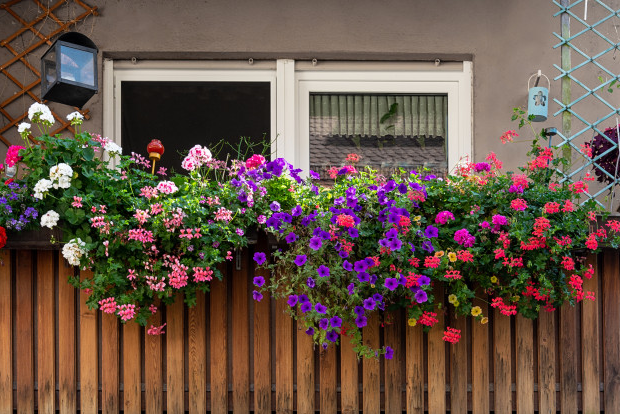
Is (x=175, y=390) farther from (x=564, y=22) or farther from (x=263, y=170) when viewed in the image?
(x=564, y=22)

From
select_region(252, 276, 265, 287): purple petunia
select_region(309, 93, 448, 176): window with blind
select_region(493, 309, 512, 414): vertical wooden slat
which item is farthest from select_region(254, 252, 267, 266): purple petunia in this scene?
select_region(309, 93, 448, 176): window with blind

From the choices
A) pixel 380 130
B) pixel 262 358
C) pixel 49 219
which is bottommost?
pixel 262 358

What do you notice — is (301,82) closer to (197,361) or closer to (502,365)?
(197,361)

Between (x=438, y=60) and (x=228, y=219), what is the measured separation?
2.25m

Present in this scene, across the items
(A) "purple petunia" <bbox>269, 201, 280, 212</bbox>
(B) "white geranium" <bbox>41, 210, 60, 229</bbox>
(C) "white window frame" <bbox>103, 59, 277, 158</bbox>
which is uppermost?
(C) "white window frame" <bbox>103, 59, 277, 158</bbox>

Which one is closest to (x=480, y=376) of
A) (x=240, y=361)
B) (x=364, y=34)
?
(x=240, y=361)

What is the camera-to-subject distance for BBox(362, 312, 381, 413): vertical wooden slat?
2701mm

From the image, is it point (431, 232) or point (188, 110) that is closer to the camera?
point (431, 232)

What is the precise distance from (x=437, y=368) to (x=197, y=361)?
1019 millimetres

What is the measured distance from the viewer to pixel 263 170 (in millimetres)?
2627

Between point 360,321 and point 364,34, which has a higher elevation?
point 364,34

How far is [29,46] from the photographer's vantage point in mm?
4039

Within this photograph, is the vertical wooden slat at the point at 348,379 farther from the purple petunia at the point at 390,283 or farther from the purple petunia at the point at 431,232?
the purple petunia at the point at 431,232

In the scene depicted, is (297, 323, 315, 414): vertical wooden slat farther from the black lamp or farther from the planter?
the black lamp
